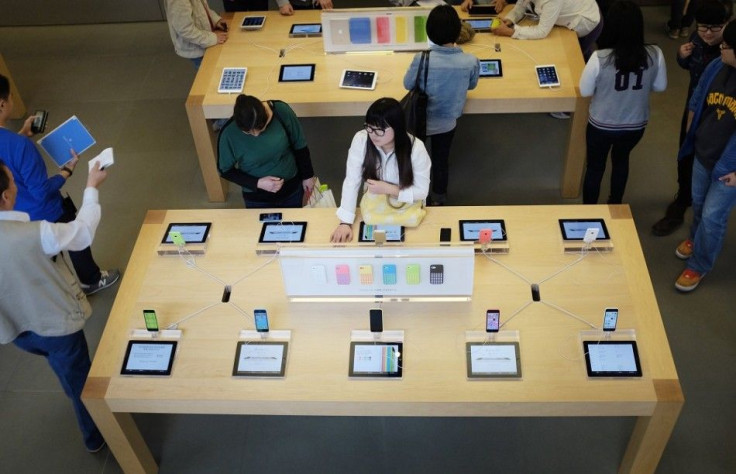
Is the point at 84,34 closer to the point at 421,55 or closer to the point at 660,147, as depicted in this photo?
the point at 421,55

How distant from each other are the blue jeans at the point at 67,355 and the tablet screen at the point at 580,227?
2032mm

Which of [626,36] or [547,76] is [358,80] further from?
[626,36]

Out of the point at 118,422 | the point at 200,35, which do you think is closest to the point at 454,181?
the point at 200,35

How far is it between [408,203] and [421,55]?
900mm

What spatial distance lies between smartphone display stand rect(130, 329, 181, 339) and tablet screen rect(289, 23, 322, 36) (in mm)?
2408

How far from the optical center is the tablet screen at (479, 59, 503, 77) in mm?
4070

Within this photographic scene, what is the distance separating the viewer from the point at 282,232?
10.2 ft

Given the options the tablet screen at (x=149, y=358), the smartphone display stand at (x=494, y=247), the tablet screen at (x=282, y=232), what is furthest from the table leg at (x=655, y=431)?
the tablet screen at (x=149, y=358)

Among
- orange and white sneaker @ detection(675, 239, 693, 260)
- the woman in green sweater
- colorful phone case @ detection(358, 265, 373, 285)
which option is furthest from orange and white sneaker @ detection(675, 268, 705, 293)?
the woman in green sweater

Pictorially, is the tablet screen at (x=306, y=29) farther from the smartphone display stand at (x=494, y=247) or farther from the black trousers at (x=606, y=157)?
the smartphone display stand at (x=494, y=247)

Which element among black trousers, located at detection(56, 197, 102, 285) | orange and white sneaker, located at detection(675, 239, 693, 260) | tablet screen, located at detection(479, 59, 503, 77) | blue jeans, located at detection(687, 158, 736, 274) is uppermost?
tablet screen, located at detection(479, 59, 503, 77)

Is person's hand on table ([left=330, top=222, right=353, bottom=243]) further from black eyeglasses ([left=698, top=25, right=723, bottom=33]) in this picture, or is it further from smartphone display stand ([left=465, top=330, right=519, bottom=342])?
black eyeglasses ([left=698, top=25, right=723, bottom=33])

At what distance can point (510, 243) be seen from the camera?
2.99 metres

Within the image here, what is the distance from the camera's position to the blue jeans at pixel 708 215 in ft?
11.0
